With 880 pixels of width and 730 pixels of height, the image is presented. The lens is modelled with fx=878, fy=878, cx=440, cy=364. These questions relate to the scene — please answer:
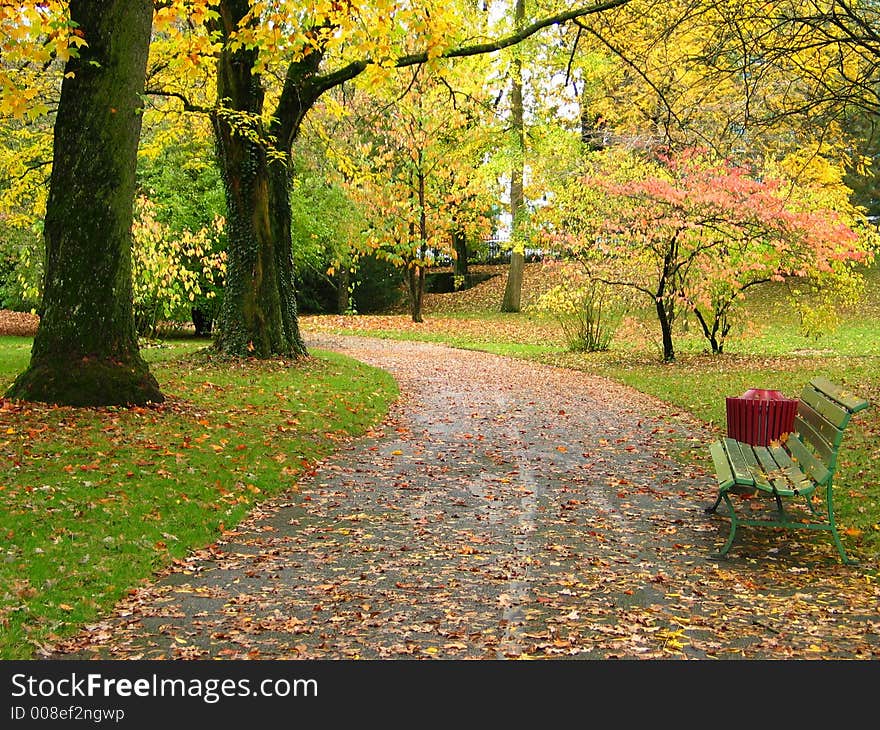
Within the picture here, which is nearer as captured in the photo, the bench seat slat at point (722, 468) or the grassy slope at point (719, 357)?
the bench seat slat at point (722, 468)

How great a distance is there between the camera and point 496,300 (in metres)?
39.4

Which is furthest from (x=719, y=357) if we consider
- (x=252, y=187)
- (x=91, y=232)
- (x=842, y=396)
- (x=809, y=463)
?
(x=91, y=232)

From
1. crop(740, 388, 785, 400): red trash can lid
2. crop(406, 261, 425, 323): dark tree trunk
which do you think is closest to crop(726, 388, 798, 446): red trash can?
crop(740, 388, 785, 400): red trash can lid

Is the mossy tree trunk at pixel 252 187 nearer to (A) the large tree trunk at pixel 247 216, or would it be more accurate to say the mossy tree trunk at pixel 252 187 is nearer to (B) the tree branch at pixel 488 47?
(A) the large tree trunk at pixel 247 216

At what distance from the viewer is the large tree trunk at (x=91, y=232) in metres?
9.51

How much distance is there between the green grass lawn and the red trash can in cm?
459

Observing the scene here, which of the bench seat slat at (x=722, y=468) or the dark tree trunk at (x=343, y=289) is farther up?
the dark tree trunk at (x=343, y=289)

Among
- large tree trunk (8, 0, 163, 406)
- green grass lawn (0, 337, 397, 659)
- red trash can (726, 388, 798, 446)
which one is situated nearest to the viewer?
green grass lawn (0, 337, 397, 659)

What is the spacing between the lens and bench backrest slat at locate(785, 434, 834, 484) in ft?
19.6

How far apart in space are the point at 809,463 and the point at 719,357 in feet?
48.9

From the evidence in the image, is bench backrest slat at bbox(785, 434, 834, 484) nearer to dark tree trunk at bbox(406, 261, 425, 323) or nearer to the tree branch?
the tree branch

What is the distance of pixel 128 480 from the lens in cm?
729

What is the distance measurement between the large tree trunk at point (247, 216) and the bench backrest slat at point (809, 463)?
1045cm

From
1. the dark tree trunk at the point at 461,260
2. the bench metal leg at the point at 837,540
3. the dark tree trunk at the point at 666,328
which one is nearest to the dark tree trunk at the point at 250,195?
the dark tree trunk at the point at 666,328
